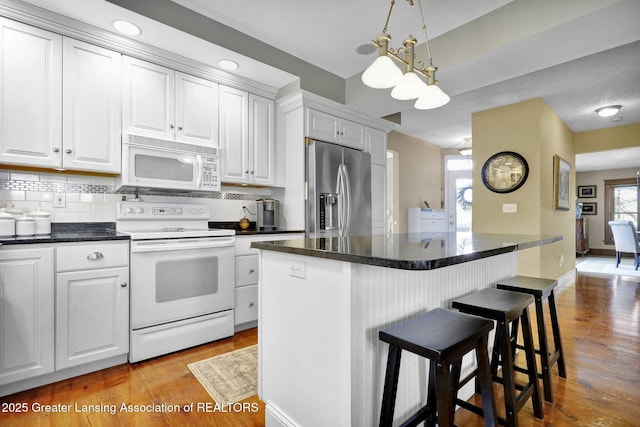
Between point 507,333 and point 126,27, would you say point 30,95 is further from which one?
point 507,333

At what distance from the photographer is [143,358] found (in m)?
2.27

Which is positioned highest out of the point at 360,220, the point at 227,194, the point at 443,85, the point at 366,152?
the point at 443,85

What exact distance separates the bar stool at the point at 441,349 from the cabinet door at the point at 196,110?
2.46 m

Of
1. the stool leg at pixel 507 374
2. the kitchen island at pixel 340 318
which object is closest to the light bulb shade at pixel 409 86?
the kitchen island at pixel 340 318

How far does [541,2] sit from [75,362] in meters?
3.86

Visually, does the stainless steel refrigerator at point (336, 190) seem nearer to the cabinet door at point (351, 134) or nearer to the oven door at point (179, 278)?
the cabinet door at point (351, 134)

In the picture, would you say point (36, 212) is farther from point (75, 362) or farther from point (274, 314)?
point (274, 314)

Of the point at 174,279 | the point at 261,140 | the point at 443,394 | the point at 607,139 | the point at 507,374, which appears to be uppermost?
the point at 607,139

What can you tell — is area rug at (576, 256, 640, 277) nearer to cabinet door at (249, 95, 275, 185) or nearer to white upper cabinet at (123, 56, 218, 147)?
cabinet door at (249, 95, 275, 185)

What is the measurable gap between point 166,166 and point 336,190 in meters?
1.70

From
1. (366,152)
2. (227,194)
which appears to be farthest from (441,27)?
(227,194)

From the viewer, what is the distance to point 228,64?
290cm

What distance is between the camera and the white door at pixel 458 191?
270 inches

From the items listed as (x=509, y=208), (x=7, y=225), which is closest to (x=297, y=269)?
(x=7, y=225)
